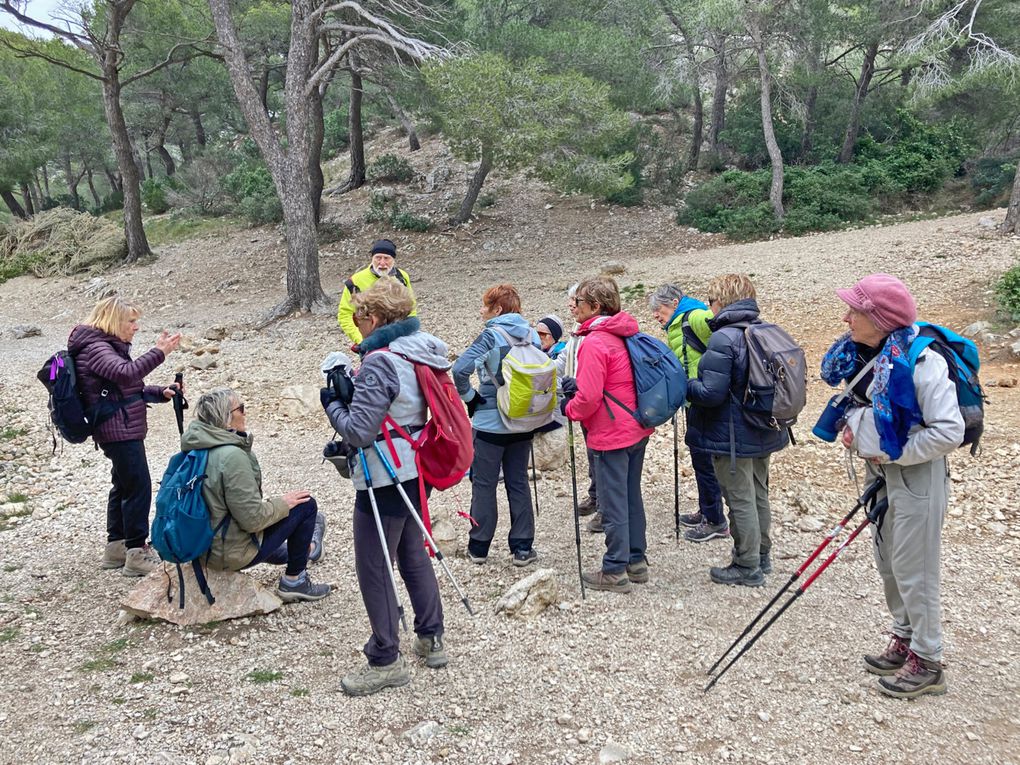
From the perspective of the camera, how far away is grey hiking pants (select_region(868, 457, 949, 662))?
301cm

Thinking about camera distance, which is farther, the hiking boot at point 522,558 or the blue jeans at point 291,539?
the hiking boot at point 522,558

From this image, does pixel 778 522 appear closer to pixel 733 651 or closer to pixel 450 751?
pixel 733 651

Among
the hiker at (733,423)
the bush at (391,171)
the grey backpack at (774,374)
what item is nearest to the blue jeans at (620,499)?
the hiker at (733,423)

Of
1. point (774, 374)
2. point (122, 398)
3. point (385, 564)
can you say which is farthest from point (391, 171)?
point (385, 564)

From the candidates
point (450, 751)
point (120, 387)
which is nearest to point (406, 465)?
point (450, 751)

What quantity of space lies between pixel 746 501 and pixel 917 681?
1.21 m

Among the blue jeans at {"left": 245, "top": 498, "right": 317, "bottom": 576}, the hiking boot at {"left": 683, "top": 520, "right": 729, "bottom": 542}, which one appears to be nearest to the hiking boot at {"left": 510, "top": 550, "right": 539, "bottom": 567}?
the hiking boot at {"left": 683, "top": 520, "right": 729, "bottom": 542}

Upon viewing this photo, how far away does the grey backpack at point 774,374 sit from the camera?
3.81m

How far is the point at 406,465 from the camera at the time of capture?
3150 mm

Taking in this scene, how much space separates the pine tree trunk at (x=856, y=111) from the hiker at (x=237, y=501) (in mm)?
20569

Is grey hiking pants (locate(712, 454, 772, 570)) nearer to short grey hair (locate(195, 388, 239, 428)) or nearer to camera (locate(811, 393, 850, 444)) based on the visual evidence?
camera (locate(811, 393, 850, 444))

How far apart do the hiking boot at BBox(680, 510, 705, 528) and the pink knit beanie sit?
2.48 m

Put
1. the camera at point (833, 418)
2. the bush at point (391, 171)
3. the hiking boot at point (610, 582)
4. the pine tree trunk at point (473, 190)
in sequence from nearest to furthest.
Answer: the camera at point (833, 418) → the hiking boot at point (610, 582) → the pine tree trunk at point (473, 190) → the bush at point (391, 171)

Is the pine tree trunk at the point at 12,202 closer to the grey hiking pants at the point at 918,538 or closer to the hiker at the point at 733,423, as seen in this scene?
the hiker at the point at 733,423
